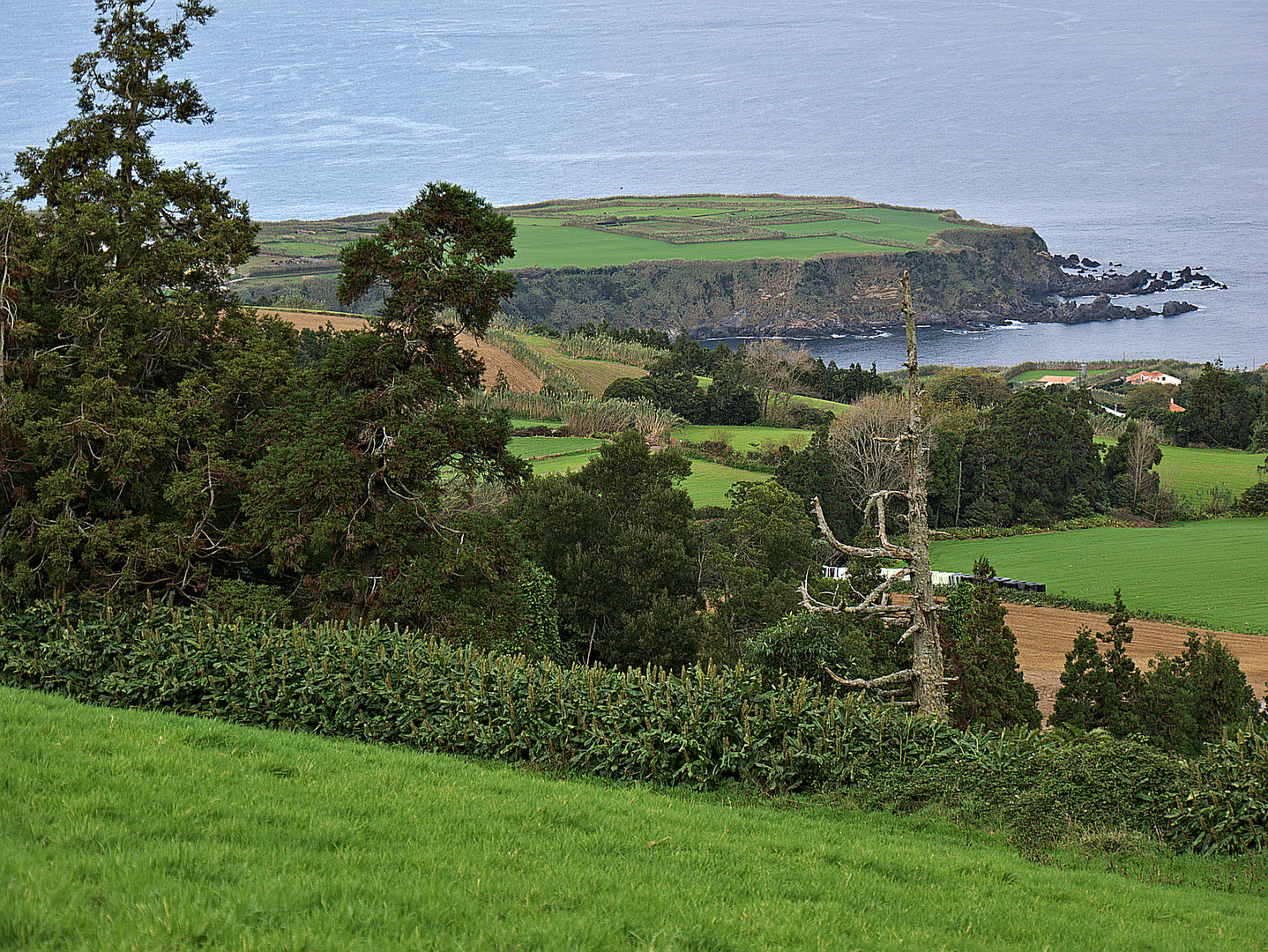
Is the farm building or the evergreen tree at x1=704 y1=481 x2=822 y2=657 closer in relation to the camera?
the evergreen tree at x1=704 y1=481 x2=822 y2=657

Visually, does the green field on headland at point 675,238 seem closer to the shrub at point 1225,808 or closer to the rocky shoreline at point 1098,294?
the rocky shoreline at point 1098,294

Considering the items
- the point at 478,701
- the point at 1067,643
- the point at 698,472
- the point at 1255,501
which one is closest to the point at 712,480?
the point at 698,472

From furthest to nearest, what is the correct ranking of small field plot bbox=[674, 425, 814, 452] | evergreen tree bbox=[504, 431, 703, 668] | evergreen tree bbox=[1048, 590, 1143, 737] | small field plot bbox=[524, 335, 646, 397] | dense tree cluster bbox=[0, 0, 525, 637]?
small field plot bbox=[524, 335, 646, 397] → small field plot bbox=[674, 425, 814, 452] → evergreen tree bbox=[504, 431, 703, 668] → evergreen tree bbox=[1048, 590, 1143, 737] → dense tree cluster bbox=[0, 0, 525, 637]

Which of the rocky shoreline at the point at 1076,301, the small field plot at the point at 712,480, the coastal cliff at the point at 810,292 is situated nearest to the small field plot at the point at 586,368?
the small field plot at the point at 712,480

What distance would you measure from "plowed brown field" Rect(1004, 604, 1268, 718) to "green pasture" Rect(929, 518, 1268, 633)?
7.14 ft

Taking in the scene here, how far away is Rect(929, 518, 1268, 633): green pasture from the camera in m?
47.5

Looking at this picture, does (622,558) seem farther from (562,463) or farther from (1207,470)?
(1207,470)

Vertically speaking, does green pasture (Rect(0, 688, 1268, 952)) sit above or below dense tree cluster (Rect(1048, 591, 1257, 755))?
above

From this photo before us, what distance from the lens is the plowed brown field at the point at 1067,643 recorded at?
36969 millimetres

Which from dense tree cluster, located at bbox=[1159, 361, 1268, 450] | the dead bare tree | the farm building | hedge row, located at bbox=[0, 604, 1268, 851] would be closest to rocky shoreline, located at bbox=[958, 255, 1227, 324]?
the farm building

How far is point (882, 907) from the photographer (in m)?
6.77

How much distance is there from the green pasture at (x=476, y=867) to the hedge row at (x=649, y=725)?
2.25ft

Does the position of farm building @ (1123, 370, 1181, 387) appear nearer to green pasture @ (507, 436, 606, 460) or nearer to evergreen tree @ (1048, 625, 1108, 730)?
green pasture @ (507, 436, 606, 460)

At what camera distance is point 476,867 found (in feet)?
21.3
